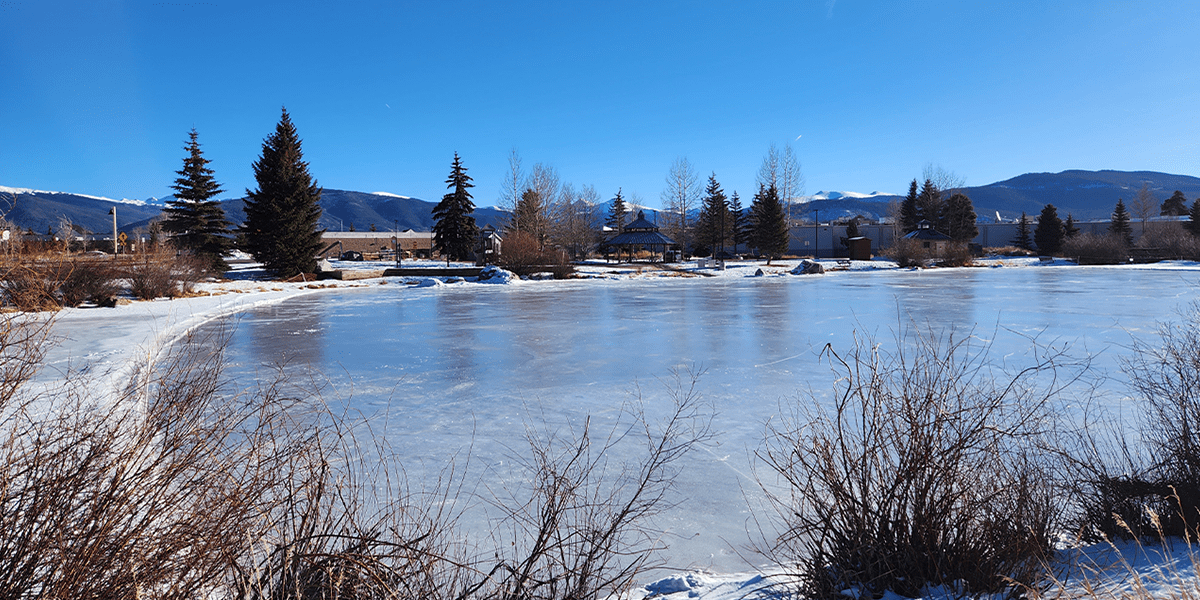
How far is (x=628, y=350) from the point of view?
11.2 metres

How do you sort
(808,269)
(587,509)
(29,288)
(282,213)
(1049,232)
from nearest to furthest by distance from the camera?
1. (587,509)
2. (29,288)
3. (282,213)
4. (808,269)
5. (1049,232)

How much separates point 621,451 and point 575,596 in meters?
2.96

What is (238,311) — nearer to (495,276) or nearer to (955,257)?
(495,276)

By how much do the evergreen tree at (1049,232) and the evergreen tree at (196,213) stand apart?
2670 inches

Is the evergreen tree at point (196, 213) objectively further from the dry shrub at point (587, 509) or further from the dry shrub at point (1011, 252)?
the dry shrub at point (1011, 252)

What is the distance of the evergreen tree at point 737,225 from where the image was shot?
217 feet

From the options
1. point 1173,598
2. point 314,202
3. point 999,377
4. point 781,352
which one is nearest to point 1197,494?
point 1173,598

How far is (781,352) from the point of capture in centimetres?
1058

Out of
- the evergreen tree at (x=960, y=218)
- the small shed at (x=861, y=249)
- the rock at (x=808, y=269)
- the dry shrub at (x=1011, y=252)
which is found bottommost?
the rock at (x=808, y=269)

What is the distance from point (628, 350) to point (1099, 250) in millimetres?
52653

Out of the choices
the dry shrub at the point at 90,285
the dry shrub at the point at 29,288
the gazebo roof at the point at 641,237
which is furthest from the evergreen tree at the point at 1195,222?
the dry shrub at the point at 29,288

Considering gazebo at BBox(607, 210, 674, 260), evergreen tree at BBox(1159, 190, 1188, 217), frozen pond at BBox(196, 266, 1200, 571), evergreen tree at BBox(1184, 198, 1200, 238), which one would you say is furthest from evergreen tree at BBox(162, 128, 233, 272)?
evergreen tree at BBox(1159, 190, 1188, 217)

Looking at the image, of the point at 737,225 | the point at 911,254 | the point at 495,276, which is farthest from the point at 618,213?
the point at 495,276

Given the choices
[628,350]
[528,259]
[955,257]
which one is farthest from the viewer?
[955,257]
